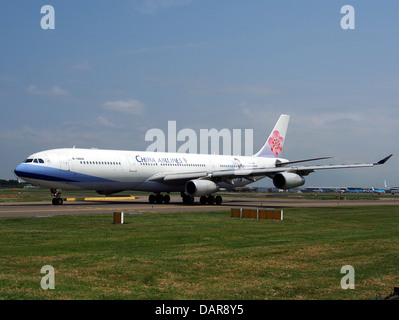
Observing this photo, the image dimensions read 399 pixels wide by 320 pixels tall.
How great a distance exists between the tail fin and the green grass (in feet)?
123

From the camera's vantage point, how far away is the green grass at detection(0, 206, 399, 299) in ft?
35.4

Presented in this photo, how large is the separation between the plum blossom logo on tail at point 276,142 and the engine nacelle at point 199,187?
19.3m

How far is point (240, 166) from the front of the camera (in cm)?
5681

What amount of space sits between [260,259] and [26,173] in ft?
93.8

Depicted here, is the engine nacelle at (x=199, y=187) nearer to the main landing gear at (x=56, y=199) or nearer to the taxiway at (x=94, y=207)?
the taxiway at (x=94, y=207)

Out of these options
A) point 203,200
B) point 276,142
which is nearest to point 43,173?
point 203,200

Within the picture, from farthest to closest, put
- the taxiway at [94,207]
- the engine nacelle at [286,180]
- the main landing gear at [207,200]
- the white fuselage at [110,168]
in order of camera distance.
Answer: the main landing gear at [207,200] → the engine nacelle at [286,180] → the white fuselage at [110,168] → the taxiway at [94,207]

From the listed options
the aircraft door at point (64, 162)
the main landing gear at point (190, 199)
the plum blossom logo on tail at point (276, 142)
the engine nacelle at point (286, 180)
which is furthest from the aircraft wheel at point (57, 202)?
the plum blossom logo on tail at point (276, 142)

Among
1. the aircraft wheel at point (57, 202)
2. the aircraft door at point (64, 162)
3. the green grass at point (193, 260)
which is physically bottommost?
the green grass at point (193, 260)

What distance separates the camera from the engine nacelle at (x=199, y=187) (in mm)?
44406

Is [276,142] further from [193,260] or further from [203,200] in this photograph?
[193,260]

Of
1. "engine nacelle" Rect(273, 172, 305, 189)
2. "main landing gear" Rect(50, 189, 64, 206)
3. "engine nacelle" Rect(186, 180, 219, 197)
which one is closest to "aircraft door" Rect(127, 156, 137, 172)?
"engine nacelle" Rect(186, 180, 219, 197)
